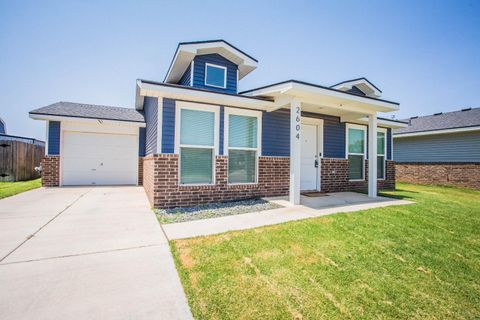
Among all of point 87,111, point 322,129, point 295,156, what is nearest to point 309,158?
point 322,129

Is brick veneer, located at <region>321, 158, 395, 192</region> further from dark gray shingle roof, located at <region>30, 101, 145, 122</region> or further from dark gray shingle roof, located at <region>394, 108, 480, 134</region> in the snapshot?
dark gray shingle roof, located at <region>30, 101, 145, 122</region>

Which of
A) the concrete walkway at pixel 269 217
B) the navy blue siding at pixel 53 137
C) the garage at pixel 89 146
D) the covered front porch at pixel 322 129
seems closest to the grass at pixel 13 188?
the garage at pixel 89 146

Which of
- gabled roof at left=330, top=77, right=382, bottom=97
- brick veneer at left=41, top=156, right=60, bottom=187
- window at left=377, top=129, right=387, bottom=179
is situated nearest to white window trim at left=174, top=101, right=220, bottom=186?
gabled roof at left=330, top=77, right=382, bottom=97

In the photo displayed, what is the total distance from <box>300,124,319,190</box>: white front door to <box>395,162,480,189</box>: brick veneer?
30.8ft

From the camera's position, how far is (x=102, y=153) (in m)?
9.81

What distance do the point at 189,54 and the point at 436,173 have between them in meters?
14.5

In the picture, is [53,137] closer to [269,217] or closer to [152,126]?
[152,126]

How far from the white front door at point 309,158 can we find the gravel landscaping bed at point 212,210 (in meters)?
2.32

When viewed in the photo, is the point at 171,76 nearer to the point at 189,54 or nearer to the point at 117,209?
the point at 189,54

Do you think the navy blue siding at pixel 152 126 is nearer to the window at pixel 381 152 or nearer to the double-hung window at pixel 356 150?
the double-hung window at pixel 356 150

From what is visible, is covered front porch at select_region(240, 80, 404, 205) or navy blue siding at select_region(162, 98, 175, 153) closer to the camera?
navy blue siding at select_region(162, 98, 175, 153)

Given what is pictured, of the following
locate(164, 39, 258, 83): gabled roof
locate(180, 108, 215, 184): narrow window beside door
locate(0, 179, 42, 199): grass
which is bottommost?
locate(0, 179, 42, 199): grass

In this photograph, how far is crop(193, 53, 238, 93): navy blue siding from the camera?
7.93m

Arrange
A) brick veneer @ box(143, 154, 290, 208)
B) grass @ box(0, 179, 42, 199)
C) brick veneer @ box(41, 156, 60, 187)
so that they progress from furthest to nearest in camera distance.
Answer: brick veneer @ box(41, 156, 60, 187) → grass @ box(0, 179, 42, 199) → brick veneer @ box(143, 154, 290, 208)
